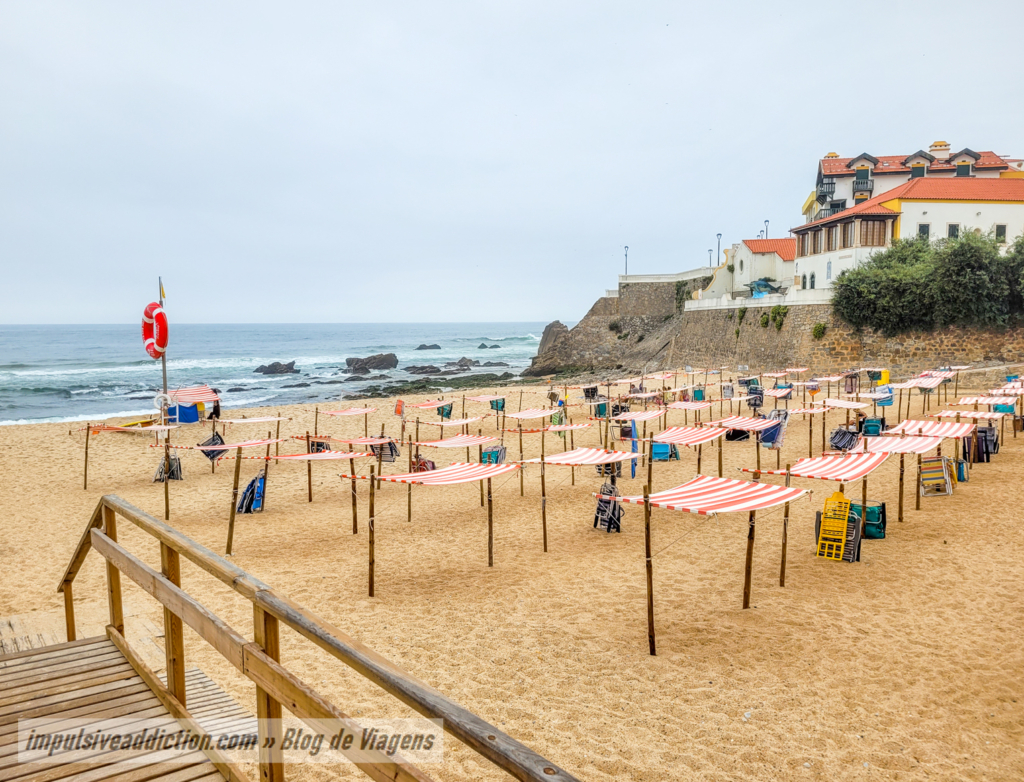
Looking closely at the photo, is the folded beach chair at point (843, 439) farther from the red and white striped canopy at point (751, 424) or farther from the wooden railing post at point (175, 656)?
the wooden railing post at point (175, 656)

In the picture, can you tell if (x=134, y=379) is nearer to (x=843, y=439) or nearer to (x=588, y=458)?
(x=588, y=458)

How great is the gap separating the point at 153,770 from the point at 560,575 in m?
6.18

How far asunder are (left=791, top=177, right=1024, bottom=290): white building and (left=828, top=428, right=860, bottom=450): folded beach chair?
19.5 meters

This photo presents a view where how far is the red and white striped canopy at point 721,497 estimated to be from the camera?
6613 mm

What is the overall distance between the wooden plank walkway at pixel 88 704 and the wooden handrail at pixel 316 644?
547 millimetres

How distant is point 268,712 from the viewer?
87.7 inches

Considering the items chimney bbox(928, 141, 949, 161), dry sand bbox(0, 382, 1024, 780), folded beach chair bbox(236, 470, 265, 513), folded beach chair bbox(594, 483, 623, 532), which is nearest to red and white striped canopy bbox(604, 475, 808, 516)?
dry sand bbox(0, 382, 1024, 780)

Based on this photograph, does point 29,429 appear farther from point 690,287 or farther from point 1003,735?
point 690,287

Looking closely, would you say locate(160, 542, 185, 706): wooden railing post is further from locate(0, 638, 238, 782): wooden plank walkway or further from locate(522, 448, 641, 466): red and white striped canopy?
locate(522, 448, 641, 466): red and white striped canopy

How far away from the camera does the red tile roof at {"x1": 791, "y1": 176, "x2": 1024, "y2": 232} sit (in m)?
31.8

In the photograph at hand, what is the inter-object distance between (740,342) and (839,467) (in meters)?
27.6

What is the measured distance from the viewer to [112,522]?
363 cm

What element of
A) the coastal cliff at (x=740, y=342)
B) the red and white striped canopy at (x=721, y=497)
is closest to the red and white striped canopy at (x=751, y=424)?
the red and white striped canopy at (x=721, y=497)

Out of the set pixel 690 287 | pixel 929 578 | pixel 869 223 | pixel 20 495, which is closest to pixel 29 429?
pixel 20 495
